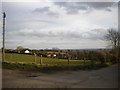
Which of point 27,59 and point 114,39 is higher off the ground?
point 114,39

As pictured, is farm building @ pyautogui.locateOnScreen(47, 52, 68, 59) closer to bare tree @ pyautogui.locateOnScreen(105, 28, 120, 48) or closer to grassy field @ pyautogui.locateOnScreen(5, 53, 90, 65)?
grassy field @ pyautogui.locateOnScreen(5, 53, 90, 65)

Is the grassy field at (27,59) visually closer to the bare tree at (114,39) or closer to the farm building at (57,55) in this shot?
Answer: the farm building at (57,55)

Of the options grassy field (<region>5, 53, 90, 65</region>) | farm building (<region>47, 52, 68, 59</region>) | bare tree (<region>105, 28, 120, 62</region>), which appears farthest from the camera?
farm building (<region>47, 52, 68, 59</region>)

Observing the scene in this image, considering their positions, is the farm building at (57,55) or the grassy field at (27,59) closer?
the grassy field at (27,59)

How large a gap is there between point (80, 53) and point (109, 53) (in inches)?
70.1

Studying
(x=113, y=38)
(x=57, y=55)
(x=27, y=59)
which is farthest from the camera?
(x=27, y=59)

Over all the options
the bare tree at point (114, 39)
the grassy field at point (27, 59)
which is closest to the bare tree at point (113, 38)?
the bare tree at point (114, 39)

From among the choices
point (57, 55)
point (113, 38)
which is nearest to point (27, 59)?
point (57, 55)

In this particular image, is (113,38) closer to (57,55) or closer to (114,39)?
(114,39)

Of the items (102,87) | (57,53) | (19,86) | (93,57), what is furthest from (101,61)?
(19,86)

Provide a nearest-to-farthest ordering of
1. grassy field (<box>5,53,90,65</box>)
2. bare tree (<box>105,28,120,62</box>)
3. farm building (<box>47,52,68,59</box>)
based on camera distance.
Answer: bare tree (<box>105,28,120,62</box>) → grassy field (<box>5,53,90,65</box>) → farm building (<box>47,52,68,59</box>)

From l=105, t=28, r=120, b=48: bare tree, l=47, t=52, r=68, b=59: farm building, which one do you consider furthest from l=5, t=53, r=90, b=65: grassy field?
l=105, t=28, r=120, b=48: bare tree

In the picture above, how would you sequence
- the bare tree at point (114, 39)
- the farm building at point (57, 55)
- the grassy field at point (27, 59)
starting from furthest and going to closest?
the farm building at point (57, 55) → the grassy field at point (27, 59) → the bare tree at point (114, 39)

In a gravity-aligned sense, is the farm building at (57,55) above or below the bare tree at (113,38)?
below
